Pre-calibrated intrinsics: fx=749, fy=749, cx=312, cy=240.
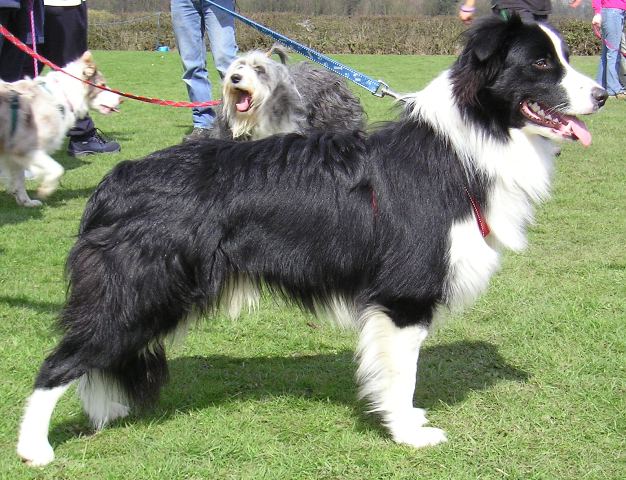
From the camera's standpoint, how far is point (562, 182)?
27.4 ft

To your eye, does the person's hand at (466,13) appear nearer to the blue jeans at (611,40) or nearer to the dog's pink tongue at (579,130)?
the dog's pink tongue at (579,130)

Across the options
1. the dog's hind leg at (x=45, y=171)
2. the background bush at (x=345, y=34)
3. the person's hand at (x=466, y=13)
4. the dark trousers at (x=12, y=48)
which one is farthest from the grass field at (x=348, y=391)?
the background bush at (x=345, y=34)

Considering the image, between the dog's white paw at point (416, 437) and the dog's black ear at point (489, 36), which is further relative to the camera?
the dog's white paw at point (416, 437)

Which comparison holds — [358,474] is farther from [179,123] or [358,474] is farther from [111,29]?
[111,29]

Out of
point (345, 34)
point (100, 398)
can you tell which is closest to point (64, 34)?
point (100, 398)

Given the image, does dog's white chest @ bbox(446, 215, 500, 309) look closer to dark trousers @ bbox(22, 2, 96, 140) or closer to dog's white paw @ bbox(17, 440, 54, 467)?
dog's white paw @ bbox(17, 440, 54, 467)

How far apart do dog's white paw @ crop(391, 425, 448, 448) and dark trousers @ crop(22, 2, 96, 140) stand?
23.1 ft

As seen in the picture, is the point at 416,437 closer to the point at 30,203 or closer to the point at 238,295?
the point at 238,295

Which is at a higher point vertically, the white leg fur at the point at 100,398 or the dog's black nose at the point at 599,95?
the dog's black nose at the point at 599,95

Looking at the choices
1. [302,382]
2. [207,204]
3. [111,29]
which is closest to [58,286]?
[302,382]

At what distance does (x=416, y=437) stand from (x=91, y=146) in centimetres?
746

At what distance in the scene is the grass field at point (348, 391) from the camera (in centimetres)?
324

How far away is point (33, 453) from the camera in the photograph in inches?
123

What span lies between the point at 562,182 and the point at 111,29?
2698 centimetres
